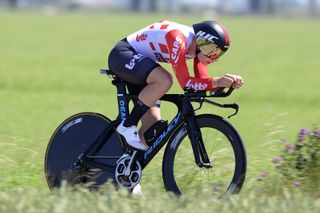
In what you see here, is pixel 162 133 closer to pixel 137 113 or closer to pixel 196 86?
pixel 137 113

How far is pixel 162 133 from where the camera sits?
22.2 feet

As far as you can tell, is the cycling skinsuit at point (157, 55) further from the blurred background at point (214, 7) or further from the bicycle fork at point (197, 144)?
the blurred background at point (214, 7)

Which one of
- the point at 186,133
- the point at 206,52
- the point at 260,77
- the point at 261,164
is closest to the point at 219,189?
the point at 186,133

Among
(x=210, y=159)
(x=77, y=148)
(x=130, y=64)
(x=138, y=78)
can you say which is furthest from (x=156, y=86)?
(x=77, y=148)

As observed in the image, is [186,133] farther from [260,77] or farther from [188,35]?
[260,77]

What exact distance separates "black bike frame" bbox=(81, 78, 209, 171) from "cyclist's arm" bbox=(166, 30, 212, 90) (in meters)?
0.22

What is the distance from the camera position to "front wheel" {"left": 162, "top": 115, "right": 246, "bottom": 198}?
21.1 feet

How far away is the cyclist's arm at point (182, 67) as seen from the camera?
640 cm

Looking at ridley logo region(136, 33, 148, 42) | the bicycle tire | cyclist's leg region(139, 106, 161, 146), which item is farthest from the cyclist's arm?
the bicycle tire

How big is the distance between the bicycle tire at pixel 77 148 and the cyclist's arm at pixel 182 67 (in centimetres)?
97

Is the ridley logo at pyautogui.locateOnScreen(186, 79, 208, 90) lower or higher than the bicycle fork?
higher

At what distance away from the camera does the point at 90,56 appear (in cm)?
3155

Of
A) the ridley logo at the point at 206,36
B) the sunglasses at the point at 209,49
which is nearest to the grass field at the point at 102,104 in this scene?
the sunglasses at the point at 209,49

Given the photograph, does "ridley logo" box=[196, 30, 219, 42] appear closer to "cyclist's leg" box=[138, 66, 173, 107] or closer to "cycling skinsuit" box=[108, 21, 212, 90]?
"cycling skinsuit" box=[108, 21, 212, 90]
